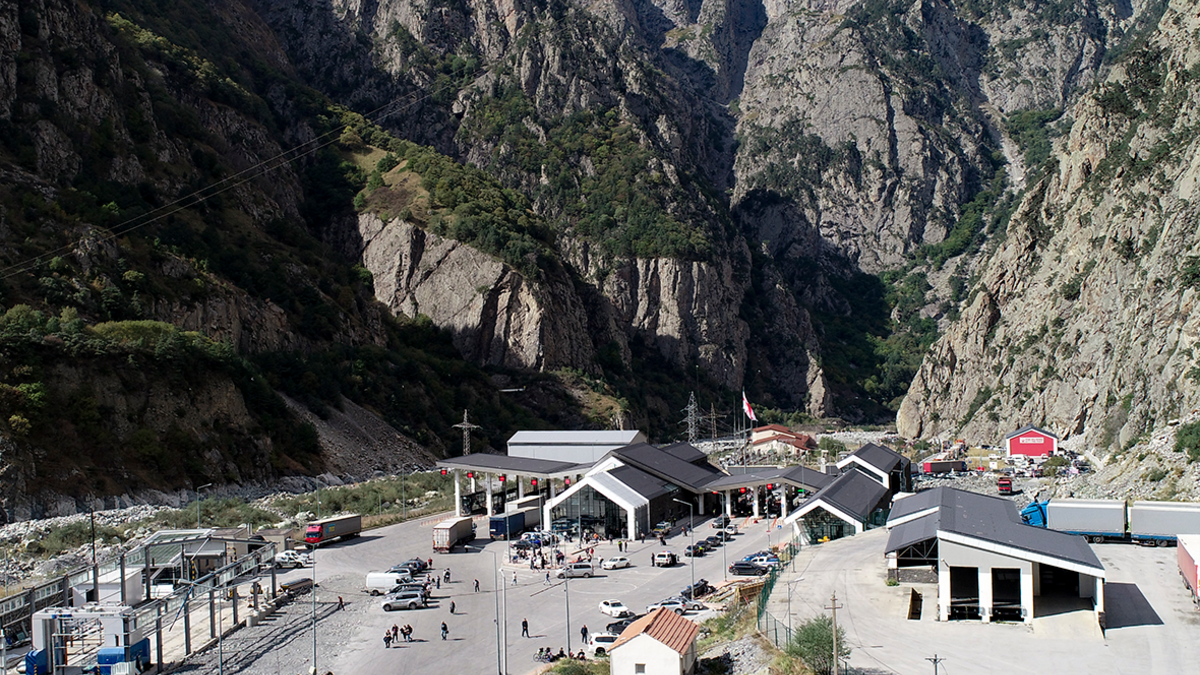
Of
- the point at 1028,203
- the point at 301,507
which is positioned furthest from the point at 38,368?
the point at 1028,203

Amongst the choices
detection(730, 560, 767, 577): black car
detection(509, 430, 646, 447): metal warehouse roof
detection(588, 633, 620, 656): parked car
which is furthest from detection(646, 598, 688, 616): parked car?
detection(509, 430, 646, 447): metal warehouse roof

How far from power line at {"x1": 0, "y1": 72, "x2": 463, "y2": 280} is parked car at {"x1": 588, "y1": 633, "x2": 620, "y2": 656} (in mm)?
49949

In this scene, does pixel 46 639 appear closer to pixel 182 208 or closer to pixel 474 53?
pixel 182 208

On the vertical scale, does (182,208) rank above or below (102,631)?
above

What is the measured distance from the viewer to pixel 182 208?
295ft

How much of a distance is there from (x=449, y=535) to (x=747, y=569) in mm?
14224

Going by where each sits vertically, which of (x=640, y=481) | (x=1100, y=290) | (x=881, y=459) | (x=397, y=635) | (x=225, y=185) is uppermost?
(x=225, y=185)

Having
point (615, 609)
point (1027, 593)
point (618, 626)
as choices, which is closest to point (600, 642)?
point (618, 626)

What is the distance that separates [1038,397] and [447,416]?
4996 centimetres

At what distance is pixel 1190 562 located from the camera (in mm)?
33500

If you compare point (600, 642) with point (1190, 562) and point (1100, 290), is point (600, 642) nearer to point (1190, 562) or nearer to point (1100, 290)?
point (1190, 562)

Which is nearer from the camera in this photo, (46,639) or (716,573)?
(46,639)

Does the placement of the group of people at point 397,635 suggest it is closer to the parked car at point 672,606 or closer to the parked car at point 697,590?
the parked car at point 672,606

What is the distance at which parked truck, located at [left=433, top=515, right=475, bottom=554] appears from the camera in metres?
47.9
